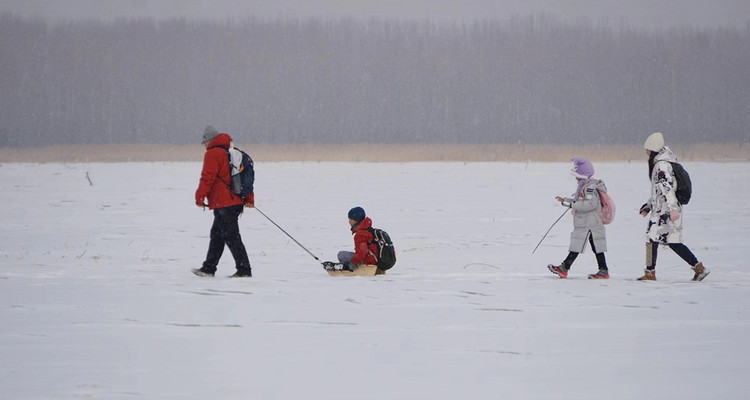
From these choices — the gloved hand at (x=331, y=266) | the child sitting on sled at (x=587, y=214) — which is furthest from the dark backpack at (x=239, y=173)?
the child sitting on sled at (x=587, y=214)

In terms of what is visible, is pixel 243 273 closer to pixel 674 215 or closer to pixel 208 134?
pixel 208 134

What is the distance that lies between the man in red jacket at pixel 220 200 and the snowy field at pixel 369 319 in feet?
0.88

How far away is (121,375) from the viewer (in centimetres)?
561

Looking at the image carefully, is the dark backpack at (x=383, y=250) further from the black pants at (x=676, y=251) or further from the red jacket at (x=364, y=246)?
the black pants at (x=676, y=251)

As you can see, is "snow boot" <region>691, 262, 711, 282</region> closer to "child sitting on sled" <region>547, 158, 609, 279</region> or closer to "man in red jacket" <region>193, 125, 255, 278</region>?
"child sitting on sled" <region>547, 158, 609, 279</region>

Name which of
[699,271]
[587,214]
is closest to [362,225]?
[587,214]

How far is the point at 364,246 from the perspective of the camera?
398 inches

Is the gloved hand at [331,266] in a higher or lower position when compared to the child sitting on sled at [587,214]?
lower

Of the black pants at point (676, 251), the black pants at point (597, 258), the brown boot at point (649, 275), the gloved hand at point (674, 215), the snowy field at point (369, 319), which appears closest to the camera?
the snowy field at point (369, 319)

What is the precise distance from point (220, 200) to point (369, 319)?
278 cm

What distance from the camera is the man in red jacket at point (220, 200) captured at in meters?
9.63

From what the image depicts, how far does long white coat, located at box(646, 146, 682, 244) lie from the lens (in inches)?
370

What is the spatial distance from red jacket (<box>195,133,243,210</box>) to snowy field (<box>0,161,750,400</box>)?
31.6 inches

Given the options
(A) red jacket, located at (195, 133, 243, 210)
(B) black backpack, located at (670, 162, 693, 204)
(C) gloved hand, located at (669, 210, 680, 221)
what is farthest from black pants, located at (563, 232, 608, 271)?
(A) red jacket, located at (195, 133, 243, 210)
